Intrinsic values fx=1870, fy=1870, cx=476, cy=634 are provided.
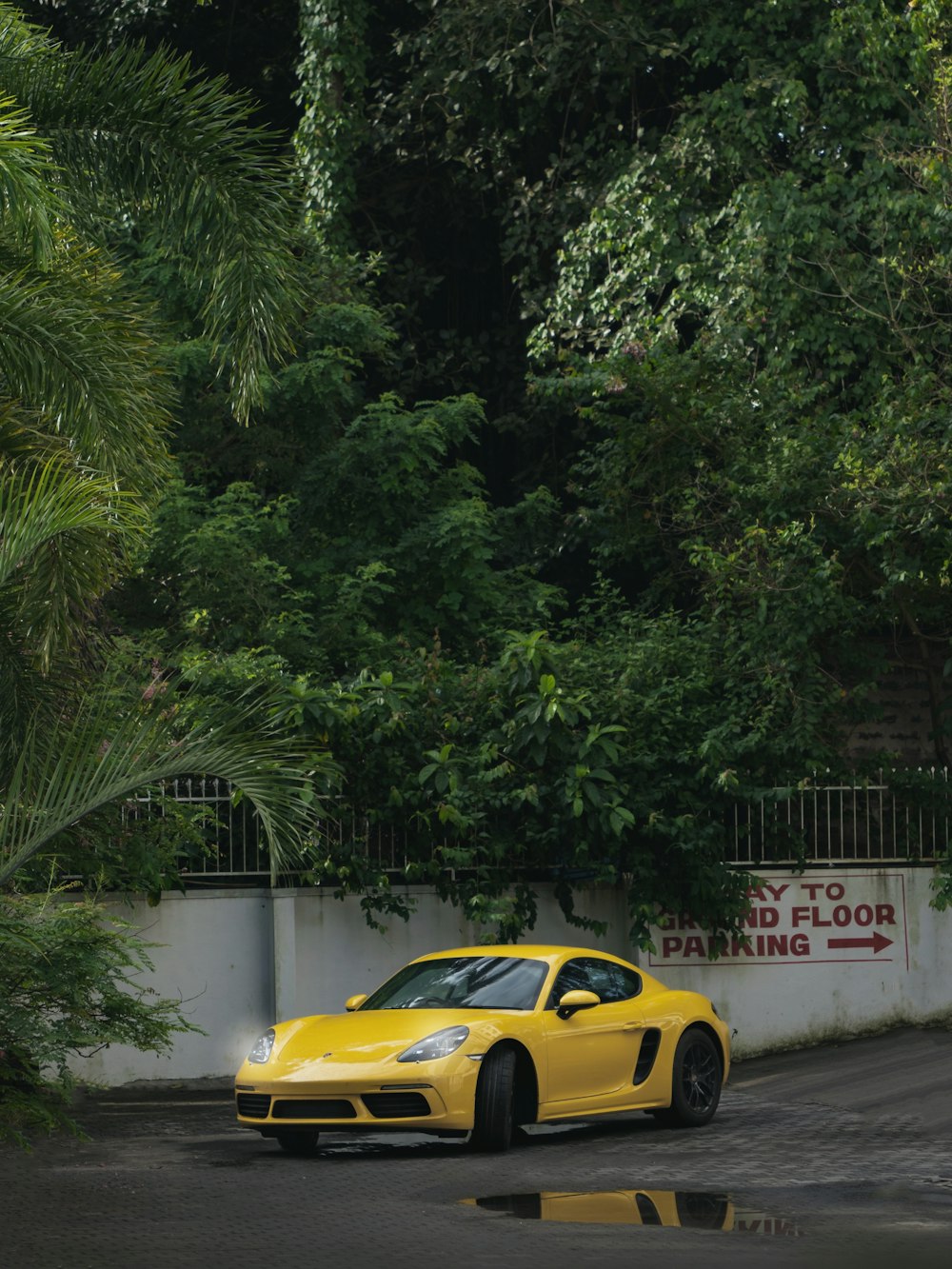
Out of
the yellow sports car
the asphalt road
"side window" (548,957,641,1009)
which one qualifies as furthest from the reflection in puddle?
"side window" (548,957,641,1009)

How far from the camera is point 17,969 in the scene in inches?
402

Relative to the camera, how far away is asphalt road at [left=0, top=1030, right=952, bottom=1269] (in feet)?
26.8

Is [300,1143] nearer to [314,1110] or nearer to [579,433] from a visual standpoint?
[314,1110]

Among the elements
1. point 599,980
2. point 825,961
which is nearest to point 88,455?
point 599,980

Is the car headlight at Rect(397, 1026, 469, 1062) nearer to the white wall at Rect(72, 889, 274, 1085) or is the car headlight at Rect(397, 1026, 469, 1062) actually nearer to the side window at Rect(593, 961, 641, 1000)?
the side window at Rect(593, 961, 641, 1000)

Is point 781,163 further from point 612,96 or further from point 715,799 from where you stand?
point 715,799

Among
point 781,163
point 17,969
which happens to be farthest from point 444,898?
point 781,163

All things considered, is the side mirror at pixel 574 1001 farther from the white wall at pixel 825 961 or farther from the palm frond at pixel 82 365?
the white wall at pixel 825 961

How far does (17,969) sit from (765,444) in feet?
38.7

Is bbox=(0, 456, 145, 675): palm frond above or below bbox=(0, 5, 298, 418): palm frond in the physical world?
below

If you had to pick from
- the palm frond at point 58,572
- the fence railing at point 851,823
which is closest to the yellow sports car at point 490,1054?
the palm frond at point 58,572

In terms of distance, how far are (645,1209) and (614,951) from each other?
8397 millimetres

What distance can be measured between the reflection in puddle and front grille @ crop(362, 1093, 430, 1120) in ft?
4.85

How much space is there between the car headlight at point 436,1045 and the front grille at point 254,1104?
97 centimetres
